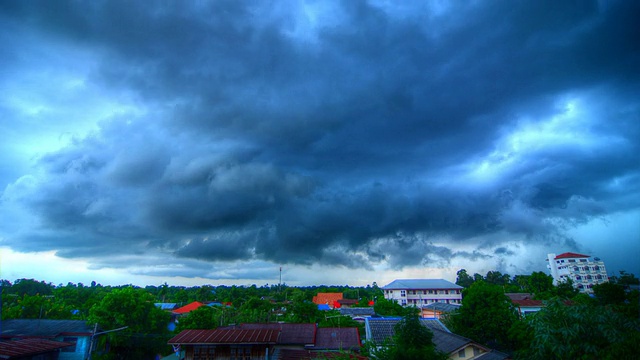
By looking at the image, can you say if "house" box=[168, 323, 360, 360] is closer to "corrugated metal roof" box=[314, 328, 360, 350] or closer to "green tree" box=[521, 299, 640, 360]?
"corrugated metal roof" box=[314, 328, 360, 350]

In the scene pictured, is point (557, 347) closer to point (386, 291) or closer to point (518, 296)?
point (518, 296)

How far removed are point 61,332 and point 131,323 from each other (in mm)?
8588

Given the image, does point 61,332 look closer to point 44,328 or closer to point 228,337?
point 44,328

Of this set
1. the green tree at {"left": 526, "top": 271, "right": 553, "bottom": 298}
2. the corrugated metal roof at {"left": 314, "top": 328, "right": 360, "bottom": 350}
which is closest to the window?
the corrugated metal roof at {"left": 314, "top": 328, "right": 360, "bottom": 350}

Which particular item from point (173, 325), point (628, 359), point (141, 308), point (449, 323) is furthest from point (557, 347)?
point (173, 325)

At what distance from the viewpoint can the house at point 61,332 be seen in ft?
152

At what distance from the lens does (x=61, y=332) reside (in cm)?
4753

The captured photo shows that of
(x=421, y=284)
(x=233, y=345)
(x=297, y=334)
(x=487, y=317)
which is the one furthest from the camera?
(x=421, y=284)

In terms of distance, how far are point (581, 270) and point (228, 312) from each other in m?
156

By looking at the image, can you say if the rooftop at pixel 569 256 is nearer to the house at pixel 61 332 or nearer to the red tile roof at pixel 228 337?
the red tile roof at pixel 228 337

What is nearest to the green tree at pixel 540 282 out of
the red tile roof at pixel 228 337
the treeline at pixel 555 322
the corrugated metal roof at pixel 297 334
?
the treeline at pixel 555 322

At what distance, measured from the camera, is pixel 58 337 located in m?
46.9

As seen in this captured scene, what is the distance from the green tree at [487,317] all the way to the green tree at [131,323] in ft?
155

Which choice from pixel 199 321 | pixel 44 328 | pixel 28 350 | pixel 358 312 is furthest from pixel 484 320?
pixel 44 328
